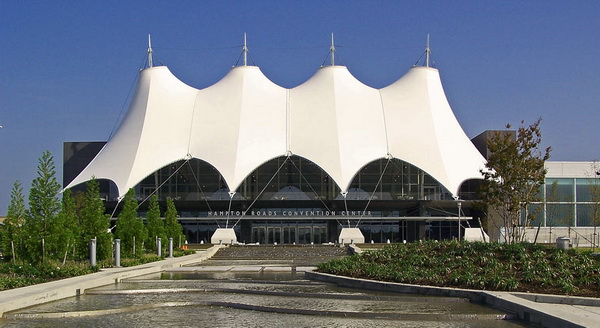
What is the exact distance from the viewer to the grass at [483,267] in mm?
17562

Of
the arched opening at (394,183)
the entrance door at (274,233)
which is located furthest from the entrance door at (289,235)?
the arched opening at (394,183)

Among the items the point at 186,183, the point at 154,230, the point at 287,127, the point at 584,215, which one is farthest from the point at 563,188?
the point at 154,230

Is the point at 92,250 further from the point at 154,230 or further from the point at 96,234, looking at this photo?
the point at 154,230

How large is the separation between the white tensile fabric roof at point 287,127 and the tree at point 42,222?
25279mm

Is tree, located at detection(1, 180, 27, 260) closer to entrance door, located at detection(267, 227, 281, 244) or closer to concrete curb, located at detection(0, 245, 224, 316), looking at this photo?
concrete curb, located at detection(0, 245, 224, 316)

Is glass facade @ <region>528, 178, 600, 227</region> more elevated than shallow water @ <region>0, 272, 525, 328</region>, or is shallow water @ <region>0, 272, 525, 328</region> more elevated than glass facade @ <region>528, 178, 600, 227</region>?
glass facade @ <region>528, 178, 600, 227</region>

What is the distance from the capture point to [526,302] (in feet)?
49.1

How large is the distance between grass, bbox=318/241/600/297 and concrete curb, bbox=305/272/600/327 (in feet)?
2.23

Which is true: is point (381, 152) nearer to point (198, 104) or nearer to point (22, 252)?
point (198, 104)

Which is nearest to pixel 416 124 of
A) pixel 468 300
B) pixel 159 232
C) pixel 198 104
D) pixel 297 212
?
pixel 297 212

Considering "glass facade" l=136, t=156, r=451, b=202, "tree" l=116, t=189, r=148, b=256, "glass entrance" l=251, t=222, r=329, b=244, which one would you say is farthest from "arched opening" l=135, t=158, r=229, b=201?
"tree" l=116, t=189, r=148, b=256

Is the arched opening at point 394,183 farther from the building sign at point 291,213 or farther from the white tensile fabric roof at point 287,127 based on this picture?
the white tensile fabric roof at point 287,127

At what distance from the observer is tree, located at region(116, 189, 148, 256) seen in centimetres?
3409

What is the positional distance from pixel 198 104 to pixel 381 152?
13.9 metres
